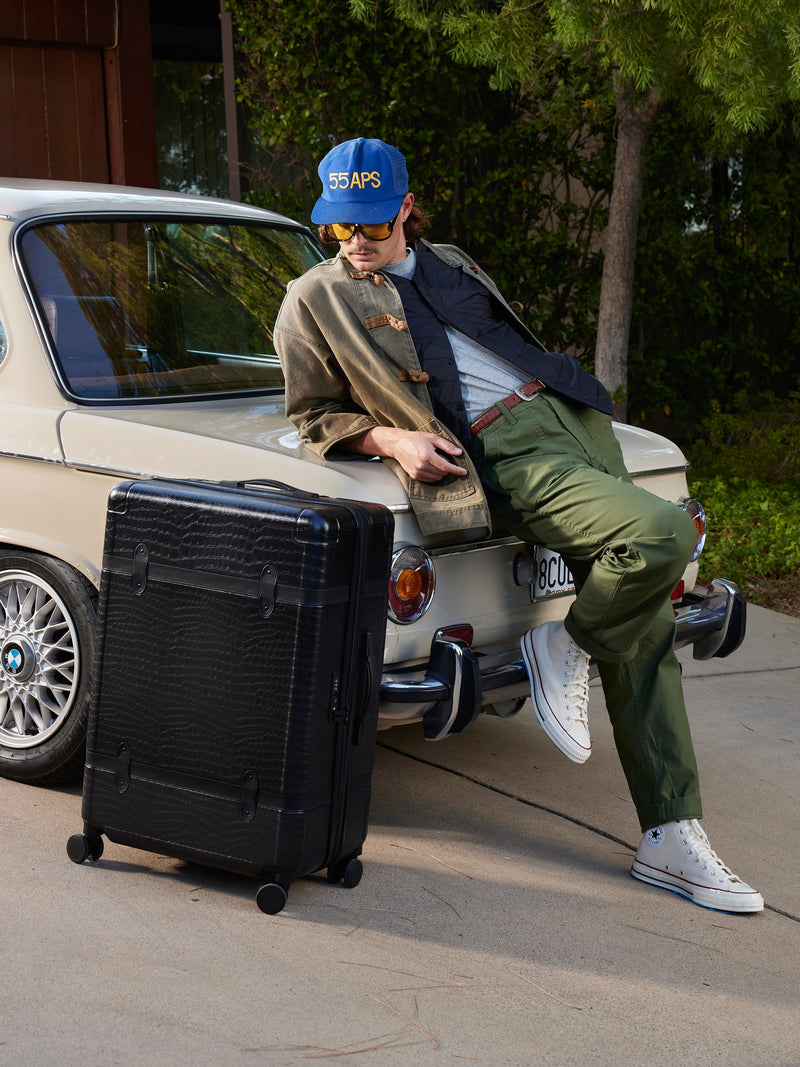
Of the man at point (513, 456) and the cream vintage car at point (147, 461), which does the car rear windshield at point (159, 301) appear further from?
the man at point (513, 456)

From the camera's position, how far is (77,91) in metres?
10.6

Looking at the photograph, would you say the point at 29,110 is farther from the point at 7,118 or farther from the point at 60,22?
the point at 60,22

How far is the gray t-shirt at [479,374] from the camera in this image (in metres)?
3.80

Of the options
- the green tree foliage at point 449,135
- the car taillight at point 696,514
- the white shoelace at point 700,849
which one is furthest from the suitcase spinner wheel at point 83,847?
the green tree foliage at point 449,135

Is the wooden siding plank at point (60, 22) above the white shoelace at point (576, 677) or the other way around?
above

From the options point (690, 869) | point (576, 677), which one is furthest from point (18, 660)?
point (690, 869)

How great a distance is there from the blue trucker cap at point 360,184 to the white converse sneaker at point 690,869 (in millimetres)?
1952

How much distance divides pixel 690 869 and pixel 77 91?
9.12 metres

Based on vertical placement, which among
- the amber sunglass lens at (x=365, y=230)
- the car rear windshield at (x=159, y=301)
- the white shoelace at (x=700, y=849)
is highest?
the amber sunglass lens at (x=365, y=230)

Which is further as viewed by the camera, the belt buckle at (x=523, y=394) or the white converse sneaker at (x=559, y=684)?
the belt buckle at (x=523, y=394)

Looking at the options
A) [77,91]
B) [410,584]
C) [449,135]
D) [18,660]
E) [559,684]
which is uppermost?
[77,91]

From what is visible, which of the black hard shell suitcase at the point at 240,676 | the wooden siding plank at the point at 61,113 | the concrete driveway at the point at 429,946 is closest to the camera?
the concrete driveway at the point at 429,946

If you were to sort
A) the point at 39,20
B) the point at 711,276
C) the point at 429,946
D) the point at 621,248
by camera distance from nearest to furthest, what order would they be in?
the point at 429,946
the point at 621,248
the point at 711,276
the point at 39,20

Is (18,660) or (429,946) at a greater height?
(18,660)
